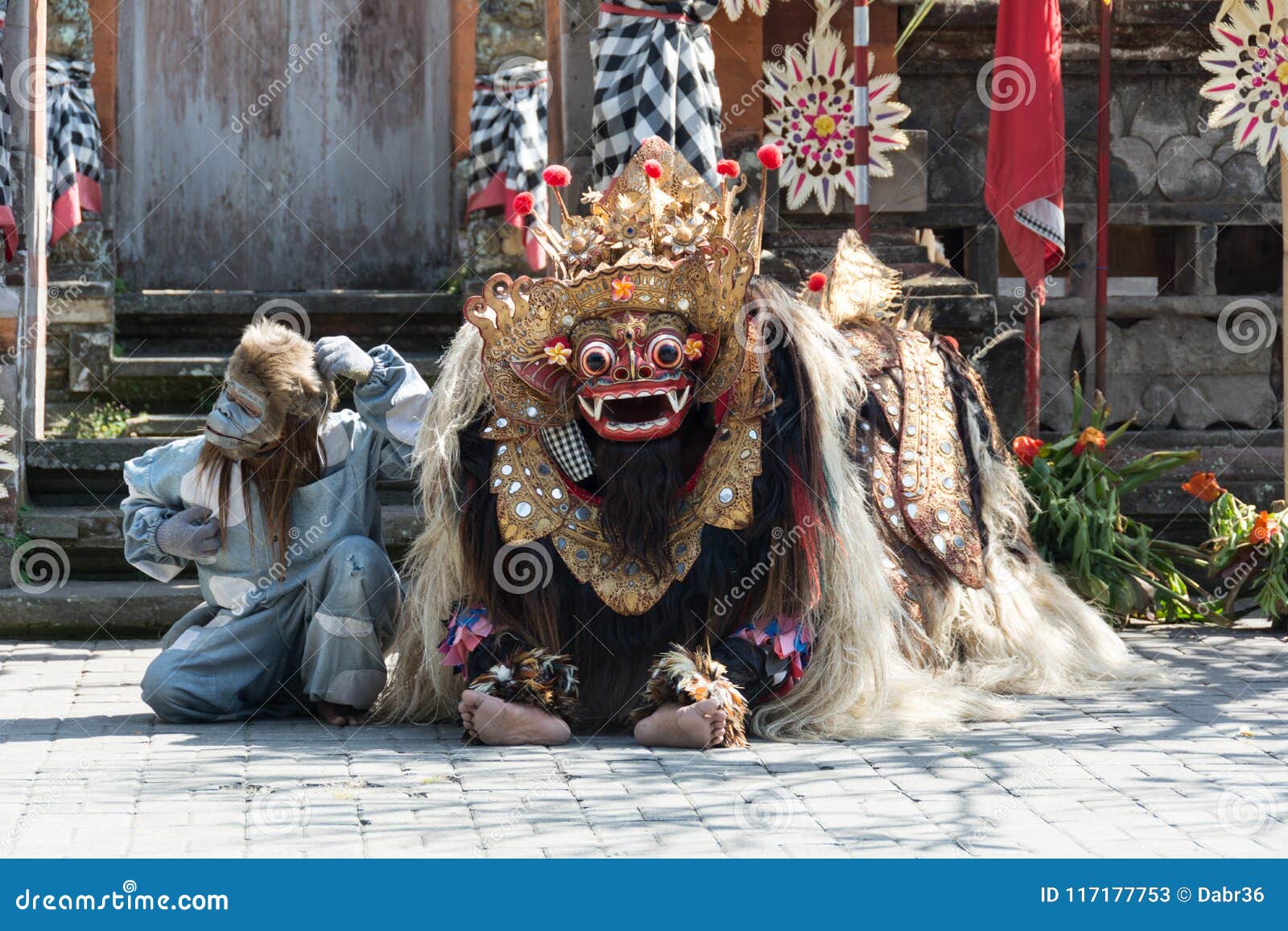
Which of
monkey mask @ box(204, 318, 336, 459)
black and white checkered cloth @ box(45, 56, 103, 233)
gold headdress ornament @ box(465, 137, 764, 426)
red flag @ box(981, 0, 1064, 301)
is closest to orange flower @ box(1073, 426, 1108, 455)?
red flag @ box(981, 0, 1064, 301)

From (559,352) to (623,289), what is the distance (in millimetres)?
246

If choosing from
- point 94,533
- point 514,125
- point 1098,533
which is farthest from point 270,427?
point 514,125

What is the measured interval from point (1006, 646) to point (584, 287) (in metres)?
1.88

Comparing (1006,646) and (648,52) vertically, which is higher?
(648,52)

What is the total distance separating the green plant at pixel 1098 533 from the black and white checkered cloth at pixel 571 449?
2.33m

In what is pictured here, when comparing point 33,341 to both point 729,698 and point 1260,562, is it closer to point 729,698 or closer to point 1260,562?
point 729,698

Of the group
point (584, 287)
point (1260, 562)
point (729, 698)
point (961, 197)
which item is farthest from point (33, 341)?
point (1260, 562)

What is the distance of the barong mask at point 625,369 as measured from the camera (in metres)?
4.82

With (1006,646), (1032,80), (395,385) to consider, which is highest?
(1032,80)

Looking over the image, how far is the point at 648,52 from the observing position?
6676 millimetres

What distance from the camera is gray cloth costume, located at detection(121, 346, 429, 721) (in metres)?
5.09

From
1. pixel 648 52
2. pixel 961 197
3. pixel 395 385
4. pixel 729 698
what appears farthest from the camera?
pixel 961 197

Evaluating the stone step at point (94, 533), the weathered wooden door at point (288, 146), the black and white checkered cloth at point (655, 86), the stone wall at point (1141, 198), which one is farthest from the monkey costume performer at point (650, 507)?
the weathered wooden door at point (288, 146)

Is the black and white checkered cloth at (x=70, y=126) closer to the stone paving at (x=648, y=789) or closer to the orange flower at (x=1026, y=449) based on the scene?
the stone paving at (x=648, y=789)
